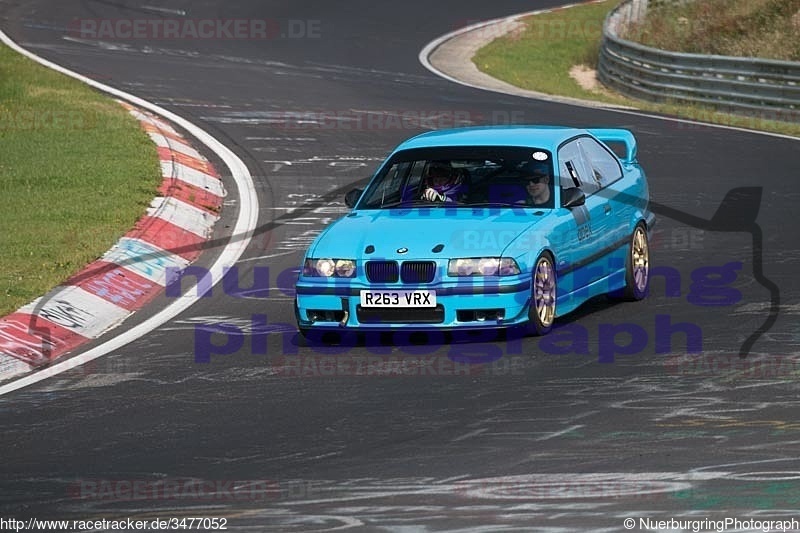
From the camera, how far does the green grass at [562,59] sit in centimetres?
2483

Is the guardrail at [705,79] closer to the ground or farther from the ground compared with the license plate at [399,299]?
farther from the ground

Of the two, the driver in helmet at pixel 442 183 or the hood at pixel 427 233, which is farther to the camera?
the driver in helmet at pixel 442 183

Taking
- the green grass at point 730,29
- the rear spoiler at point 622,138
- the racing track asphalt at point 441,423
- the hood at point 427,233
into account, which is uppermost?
the green grass at point 730,29

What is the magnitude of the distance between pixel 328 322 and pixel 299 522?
4.04 metres

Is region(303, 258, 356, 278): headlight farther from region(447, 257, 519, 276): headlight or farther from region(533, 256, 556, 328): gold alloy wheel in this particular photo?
region(533, 256, 556, 328): gold alloy wheel

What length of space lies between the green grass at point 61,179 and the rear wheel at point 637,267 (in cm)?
440

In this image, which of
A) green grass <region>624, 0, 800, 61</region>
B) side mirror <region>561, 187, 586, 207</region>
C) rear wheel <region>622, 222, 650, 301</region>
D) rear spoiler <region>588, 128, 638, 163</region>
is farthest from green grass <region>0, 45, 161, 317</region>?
green grass <region>624, 0, 800, 61</region>

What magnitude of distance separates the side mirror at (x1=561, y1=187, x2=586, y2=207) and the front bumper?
1.11 m

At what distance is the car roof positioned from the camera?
11539mm

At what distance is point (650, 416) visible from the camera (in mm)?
7969

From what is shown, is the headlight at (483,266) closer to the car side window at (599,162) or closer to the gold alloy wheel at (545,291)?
the gold alloy wheel at (545,291)

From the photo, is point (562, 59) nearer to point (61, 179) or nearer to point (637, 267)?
point (61, 179)

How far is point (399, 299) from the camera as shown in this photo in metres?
10.2

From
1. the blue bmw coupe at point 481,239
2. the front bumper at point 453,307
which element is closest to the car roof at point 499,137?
the blue bmw coupe at point 481,239
